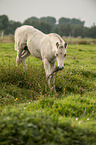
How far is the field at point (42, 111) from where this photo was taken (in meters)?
2.81

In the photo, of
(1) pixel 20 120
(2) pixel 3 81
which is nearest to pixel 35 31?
(2) pixel 3 81

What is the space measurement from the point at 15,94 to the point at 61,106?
205 centimetres

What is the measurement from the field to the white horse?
495mm

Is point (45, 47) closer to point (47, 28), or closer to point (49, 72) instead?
point (49, 72)

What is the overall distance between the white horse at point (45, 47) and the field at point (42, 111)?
0.49 meters

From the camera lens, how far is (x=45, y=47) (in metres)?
6.22

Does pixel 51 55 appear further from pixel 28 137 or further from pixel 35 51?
pixel 28 137

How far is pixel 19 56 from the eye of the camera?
8242 millimetres

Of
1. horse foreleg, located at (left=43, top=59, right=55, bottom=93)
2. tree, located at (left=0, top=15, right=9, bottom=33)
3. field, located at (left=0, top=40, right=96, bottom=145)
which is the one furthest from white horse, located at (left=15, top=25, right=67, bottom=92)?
tree, located at (left=0, top=15, right=9, bottom=33)

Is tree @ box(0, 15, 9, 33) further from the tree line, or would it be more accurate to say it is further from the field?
the field

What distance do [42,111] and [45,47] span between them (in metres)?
2.85

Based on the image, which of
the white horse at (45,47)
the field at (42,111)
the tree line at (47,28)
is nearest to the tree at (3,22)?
the tree line at (47,28)

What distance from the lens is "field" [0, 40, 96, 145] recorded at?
9.22 feet

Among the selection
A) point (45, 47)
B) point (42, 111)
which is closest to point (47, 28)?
point (45, 47)
